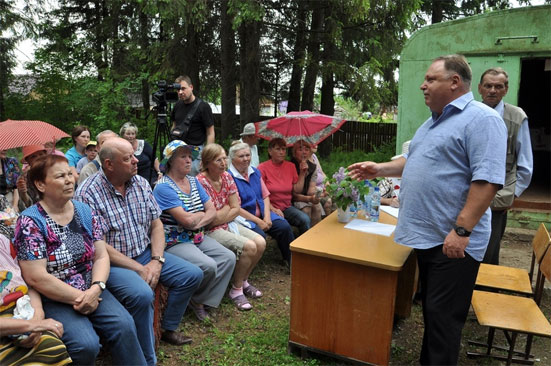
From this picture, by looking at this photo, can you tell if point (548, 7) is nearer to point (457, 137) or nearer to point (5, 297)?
point (457, 137)

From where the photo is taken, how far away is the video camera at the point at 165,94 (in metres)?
4.44

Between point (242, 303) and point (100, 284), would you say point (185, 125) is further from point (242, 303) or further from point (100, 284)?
point (100, 284)

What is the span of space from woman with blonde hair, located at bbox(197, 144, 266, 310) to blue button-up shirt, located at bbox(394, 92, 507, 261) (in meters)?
1.68

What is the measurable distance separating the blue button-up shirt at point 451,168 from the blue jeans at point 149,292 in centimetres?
148

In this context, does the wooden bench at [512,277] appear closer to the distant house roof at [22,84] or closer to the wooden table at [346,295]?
the wooden table at [346,295]

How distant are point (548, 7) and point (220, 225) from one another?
4774mm

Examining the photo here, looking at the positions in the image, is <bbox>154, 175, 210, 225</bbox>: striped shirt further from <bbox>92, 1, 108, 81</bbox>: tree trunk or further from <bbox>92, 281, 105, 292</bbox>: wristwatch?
<bbox>92, 1, 108, 81</bbox>: tree trunk

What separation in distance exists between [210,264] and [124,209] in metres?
0.77

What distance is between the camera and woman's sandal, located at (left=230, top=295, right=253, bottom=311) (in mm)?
3439

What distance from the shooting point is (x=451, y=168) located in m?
1.99

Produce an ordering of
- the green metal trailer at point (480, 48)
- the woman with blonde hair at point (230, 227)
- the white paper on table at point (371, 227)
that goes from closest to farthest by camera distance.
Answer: the white paper on table at point (371, 227) < the woman with blonde hair at point (230, 227) < the green metal trailer at point (480, 48)

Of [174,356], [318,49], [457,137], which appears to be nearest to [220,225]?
[174,356]

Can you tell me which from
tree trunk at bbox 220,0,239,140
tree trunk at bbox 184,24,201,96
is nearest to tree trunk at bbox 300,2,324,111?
tree trunk at bbox 220,0,239,140

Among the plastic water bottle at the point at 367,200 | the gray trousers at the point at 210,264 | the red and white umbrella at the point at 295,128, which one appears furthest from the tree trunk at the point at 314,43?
the gray trousers at the point at 210,264
